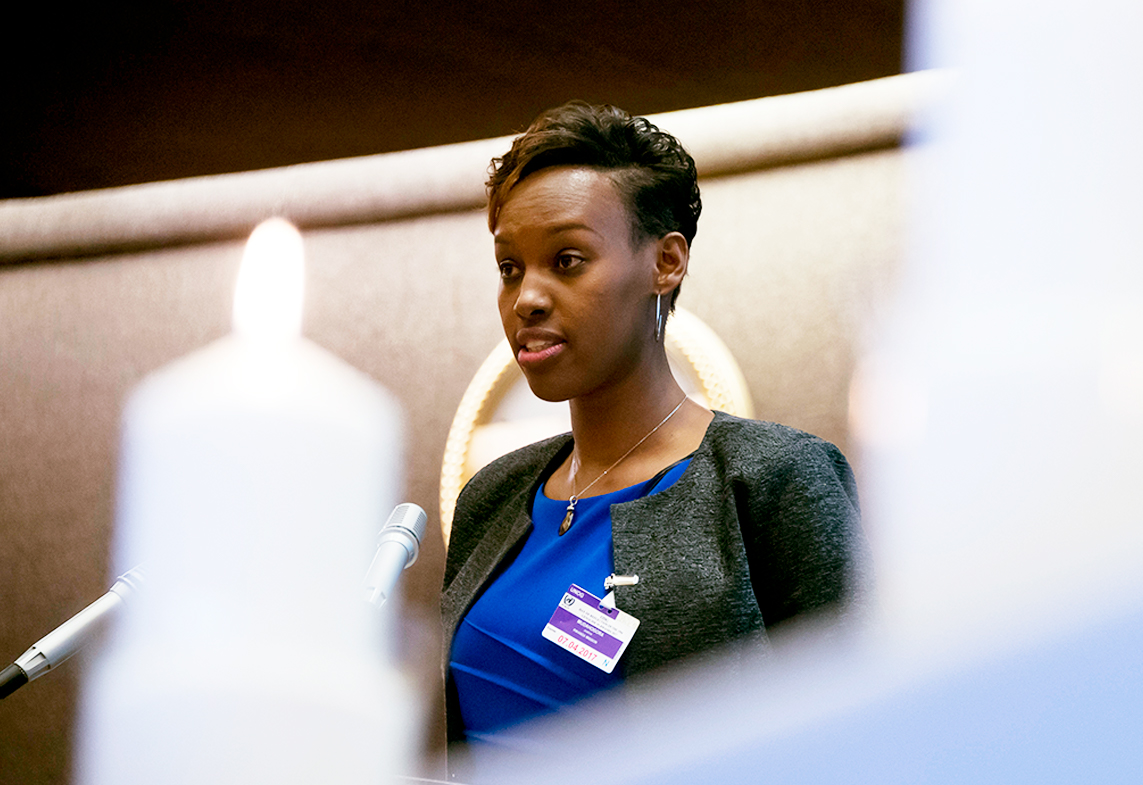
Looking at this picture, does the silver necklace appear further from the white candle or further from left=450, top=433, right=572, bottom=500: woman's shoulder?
the white candle

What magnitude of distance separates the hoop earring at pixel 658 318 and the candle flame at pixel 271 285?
1.25 m

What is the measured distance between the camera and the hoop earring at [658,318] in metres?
1.08

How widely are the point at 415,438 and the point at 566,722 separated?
44.8 inches

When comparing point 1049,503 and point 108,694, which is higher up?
point 1049,503

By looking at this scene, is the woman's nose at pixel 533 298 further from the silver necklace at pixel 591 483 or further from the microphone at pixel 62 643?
the microphone at pixel 62 643

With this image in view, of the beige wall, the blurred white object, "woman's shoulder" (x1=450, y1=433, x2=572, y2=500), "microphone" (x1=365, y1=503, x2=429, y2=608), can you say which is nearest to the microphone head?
"microphone" (x1=365, y1=503, x2=429, y2=608)

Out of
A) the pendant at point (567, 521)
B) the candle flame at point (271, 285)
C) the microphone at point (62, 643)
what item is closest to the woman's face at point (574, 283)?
the pendant at point (567, 521)

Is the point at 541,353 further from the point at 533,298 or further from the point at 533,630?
the point at 533,630

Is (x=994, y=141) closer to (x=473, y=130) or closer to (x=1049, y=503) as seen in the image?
(x=1049, y=503)

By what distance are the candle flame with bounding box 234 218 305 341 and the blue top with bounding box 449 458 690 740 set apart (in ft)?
4.06

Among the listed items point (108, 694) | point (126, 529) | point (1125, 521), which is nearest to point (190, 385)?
point (126, 529)

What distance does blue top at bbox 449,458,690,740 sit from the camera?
3.14 ft

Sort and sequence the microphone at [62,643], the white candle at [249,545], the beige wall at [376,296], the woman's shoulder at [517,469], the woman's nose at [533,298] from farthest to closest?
the white candle at [249,545]
the beige wall at [376,296]
the woman's shoulder at [517,469]
the woman's nose at [533,298]
the microphone at [62,643]

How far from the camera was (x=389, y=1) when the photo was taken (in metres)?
1.70
